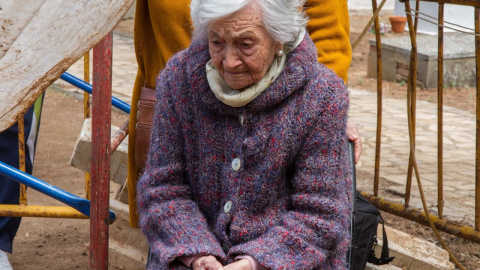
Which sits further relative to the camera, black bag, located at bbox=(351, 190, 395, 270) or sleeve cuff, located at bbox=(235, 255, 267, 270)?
black bag, located at bbox=(351, 190, 395, 270)

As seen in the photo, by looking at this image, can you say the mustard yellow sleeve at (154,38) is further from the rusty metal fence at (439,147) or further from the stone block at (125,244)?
the rusty metal fence at (439,147)

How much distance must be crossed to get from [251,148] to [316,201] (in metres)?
0.26

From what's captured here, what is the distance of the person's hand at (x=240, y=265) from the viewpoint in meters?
2.09

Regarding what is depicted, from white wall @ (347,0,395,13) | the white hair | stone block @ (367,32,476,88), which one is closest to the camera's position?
the white hair

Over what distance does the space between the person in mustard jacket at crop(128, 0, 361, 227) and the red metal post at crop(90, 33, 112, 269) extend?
0.28 metres

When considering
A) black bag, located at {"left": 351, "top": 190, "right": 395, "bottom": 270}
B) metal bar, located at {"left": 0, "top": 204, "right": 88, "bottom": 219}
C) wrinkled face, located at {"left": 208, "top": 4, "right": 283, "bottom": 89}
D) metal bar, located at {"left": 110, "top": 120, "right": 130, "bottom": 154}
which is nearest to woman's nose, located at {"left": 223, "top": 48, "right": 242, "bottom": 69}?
wrinkled face, located at {"left": 208, "top": 4, "right": 283, "bottom": 89}

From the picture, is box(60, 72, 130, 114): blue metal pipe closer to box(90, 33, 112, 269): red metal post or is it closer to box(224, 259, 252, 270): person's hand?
box(90, 33, 112, 269): red metal post

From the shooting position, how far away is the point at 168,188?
226 cm

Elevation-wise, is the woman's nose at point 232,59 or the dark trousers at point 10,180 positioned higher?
the woman's nose at point 232,59

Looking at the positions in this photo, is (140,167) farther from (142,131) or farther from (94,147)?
(94,147)

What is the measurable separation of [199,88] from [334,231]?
24.1 inches

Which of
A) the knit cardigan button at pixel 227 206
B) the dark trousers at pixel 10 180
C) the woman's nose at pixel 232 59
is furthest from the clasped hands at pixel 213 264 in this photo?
the dark trousers at pixel 10 180

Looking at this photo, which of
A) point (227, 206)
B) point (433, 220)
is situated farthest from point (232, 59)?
point (433, 220)

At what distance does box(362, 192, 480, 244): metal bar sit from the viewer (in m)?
3.44
